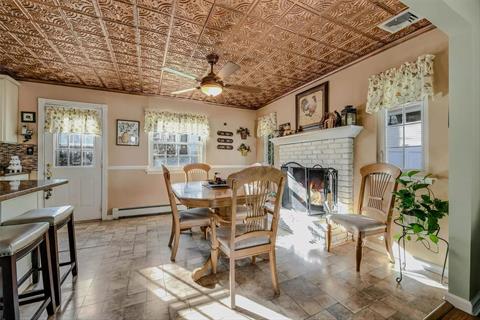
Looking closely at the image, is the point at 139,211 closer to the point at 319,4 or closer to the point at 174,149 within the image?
the point at 174,149

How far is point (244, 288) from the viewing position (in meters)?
1.93

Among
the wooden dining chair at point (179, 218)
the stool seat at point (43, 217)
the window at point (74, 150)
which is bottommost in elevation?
the wooden dining chair at point (179, 218)

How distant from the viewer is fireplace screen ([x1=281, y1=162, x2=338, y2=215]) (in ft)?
10.3

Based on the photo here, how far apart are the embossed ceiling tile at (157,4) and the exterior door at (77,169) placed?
3.00 meters

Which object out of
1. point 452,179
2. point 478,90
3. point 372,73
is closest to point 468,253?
point 452,179

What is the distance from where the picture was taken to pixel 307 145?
3.70 m

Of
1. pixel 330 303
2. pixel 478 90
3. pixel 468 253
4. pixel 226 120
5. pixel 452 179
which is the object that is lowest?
pixel 330 303

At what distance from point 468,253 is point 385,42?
7.32ft

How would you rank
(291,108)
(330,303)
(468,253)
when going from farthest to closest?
1. (291,108)
2. (330,303)
3. (468,253)

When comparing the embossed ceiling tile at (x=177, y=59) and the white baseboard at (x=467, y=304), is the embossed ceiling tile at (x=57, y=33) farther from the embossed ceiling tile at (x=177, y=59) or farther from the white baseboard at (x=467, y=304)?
the white baseboard at (x=467, y=304)

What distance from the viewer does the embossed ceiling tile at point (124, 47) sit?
2504mm

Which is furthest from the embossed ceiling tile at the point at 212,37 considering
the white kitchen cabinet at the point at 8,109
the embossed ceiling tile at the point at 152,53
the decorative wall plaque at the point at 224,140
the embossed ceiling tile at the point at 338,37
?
the white kitchen cabinet at the point at 8,109

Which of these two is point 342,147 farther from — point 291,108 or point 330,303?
point 330,303

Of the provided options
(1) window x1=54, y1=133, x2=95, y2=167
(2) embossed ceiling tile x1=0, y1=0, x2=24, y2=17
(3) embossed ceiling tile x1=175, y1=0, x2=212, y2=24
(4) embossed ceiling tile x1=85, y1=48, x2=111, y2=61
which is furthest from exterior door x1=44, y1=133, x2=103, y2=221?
(3) embossed ceiling tile x1=175, y1=0, x2=212, y2=24
